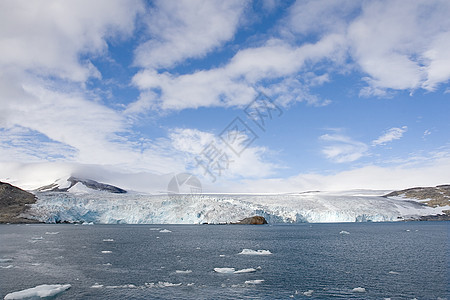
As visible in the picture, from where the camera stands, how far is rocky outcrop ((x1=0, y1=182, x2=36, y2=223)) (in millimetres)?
55694

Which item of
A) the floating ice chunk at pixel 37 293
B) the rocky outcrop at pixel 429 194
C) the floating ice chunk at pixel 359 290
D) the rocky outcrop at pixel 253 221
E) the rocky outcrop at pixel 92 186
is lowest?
the floating ice chunk at pixel 359 290

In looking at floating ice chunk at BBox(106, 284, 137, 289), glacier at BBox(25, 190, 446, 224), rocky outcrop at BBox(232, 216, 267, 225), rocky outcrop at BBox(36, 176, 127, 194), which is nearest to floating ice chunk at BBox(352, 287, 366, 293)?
floating ice chunk at BBox(106, 284, 137, 289)

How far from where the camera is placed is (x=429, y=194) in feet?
309

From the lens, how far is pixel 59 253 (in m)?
23.6

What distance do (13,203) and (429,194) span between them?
104530mm

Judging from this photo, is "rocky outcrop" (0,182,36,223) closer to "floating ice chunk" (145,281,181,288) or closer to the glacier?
the glacier

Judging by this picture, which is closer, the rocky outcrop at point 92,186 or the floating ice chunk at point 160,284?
the floating ice chunk at point 160,284

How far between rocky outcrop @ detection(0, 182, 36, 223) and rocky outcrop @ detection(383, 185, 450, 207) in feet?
283

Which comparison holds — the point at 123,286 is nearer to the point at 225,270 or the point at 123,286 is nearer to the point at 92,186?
the point at 225,270

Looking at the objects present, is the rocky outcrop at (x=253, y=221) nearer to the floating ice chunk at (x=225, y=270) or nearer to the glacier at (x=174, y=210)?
the glacier at (x=174, y=210)

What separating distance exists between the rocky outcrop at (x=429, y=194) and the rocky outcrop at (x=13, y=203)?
86.3 meters

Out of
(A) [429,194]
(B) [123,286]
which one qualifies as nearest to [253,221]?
(B) [123,286]

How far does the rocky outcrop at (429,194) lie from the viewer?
287ft

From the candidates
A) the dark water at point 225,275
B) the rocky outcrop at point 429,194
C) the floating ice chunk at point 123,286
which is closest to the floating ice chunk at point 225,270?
the dark water at point 225,275
